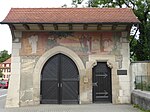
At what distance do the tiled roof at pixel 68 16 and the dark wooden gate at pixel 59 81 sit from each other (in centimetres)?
231

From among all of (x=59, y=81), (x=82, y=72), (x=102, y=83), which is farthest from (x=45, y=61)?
(x=102, y=83)

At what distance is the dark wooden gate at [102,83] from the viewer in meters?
15.4

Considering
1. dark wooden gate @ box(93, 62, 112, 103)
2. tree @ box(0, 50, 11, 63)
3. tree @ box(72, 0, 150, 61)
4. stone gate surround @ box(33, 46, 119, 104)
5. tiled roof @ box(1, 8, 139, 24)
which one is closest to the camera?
tiled roof @ box(1, 8, 139, 24)

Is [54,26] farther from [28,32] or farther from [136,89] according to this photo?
[136,89]

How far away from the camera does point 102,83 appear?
51.2 feet

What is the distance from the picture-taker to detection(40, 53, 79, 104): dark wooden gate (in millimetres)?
15469

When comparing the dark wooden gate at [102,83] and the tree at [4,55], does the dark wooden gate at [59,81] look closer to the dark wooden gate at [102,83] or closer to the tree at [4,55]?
the dark wooden gate at [102,83]

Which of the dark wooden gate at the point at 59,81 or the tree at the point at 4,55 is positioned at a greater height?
the tree at the point at 4,55

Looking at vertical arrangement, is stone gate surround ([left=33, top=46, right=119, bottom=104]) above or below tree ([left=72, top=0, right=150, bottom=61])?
below

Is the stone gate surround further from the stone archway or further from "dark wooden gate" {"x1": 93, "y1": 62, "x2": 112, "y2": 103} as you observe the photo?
"dark wooden gate" {"x1": 93, "y1": 62, "x2": 112, "y2": 103}

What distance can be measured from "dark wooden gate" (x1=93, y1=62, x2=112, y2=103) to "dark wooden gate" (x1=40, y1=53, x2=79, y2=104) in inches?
42.5

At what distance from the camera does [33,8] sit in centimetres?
1631

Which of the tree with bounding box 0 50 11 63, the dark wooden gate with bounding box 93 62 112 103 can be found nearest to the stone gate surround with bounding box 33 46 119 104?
the dark wooden gate with bounding box 93 62 112 103

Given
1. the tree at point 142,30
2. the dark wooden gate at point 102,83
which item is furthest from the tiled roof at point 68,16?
the tree at point 142,30
